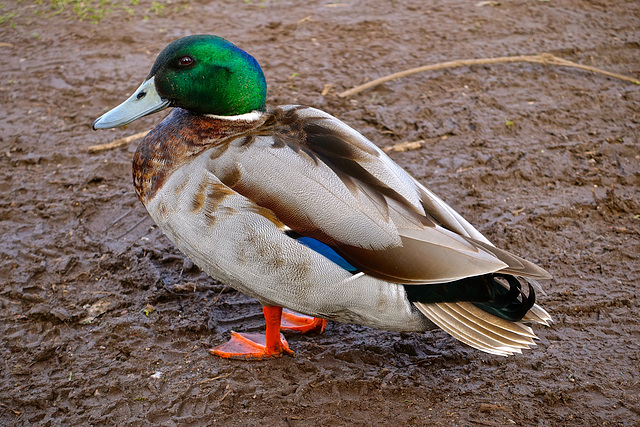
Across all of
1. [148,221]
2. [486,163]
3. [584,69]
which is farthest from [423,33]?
[148,221]

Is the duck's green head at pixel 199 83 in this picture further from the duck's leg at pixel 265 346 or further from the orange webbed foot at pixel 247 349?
the orange webbed foot at pixel 247 349

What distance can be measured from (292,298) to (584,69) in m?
3.95

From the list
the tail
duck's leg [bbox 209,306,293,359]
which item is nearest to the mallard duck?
the tail

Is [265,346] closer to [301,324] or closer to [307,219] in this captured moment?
[301,324]

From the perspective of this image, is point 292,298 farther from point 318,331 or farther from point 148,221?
point 148,221

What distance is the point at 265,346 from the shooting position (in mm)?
3092

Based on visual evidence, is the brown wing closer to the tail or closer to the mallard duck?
the mallard duck

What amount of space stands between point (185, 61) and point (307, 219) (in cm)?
Answer: 97

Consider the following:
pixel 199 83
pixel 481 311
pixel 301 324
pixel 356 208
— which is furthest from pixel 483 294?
pixel 199 83

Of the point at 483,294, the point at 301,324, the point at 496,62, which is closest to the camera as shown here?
the point at 483,294

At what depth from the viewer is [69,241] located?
12.2ft

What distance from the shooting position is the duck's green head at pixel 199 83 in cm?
281

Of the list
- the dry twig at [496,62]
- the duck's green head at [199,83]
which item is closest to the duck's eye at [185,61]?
the duck's green head at [199,83]

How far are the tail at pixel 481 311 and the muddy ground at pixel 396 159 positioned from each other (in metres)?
0.33
